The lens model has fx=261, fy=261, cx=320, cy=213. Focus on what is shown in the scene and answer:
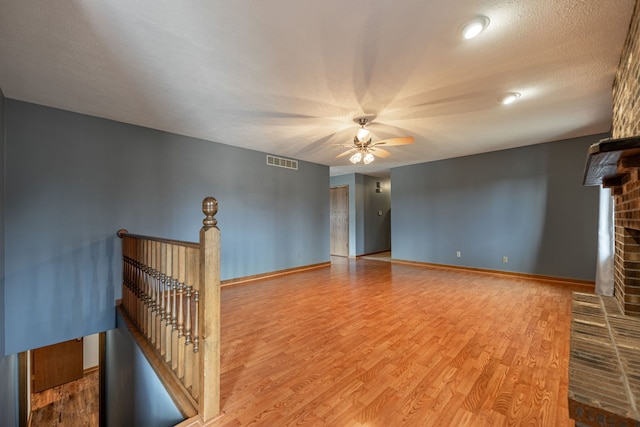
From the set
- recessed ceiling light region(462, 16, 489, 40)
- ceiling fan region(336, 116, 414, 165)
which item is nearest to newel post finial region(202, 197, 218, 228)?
recessed ceiling light region(462, 16, 489, 40)

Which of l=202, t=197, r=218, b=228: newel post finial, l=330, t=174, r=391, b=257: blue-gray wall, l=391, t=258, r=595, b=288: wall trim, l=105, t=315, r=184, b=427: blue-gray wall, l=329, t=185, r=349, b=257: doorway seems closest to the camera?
l=202, t=197, r=218, b=228: newel post finial

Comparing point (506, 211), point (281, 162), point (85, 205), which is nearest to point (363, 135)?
point (281, 162)

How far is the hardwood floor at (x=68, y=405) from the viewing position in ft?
13.3

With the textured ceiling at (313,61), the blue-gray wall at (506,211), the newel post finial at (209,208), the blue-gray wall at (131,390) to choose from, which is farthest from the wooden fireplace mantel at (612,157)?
the blue-gray wall at (506,211)

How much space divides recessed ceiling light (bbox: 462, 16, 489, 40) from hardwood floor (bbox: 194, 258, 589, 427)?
2345 millimetres

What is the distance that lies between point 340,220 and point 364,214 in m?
0.74

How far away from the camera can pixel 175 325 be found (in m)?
1.76

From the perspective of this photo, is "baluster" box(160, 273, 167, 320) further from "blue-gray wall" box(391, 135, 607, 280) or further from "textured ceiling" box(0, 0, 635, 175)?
"blue-gray wall" box(391, 135, 607, 280)

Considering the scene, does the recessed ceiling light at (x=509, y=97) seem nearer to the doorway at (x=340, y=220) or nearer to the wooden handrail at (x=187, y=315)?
the wooden handrail at (x=187, y=315)

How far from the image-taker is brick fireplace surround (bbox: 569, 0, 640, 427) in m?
0.77

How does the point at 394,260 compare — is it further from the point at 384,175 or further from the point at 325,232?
the point at 384,175

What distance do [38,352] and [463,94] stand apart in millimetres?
7630

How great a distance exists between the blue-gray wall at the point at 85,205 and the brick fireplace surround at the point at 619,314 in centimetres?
412

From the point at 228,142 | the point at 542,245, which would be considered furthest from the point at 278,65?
the point at 542,245
